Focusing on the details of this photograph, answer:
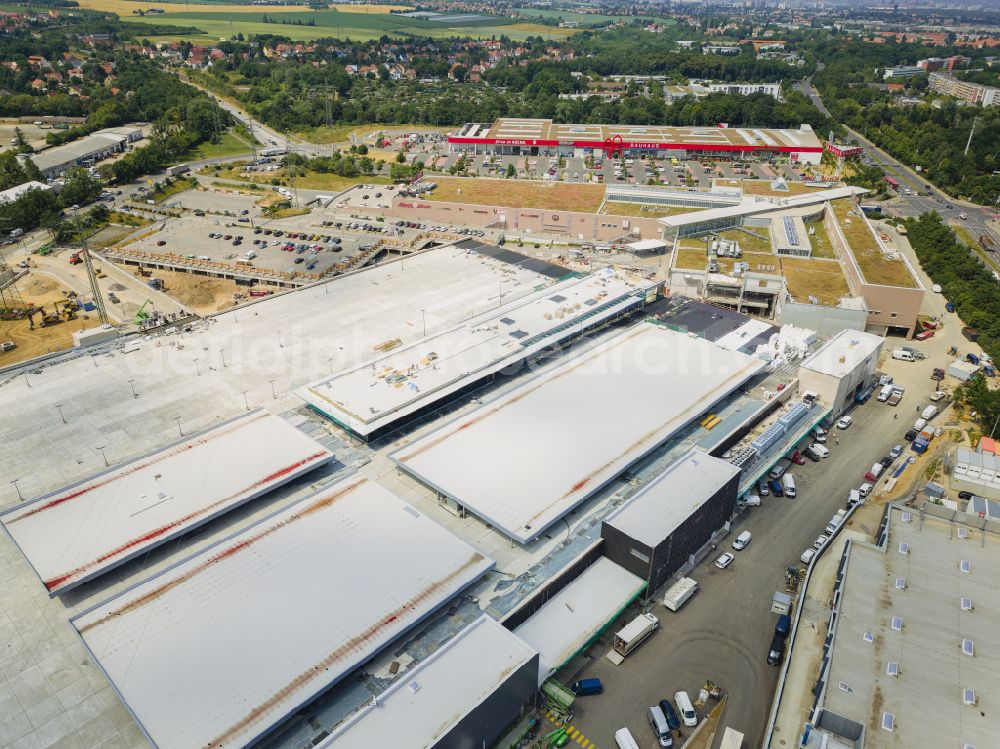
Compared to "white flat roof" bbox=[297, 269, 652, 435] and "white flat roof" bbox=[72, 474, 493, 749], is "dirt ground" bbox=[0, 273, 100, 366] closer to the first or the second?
"white flat roof" bbox=[297, 269, 652, 435]

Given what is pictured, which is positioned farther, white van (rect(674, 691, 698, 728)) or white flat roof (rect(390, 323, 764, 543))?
white flat roof (rect(390, 323, 764, 543))

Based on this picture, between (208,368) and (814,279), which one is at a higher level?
(814,279)

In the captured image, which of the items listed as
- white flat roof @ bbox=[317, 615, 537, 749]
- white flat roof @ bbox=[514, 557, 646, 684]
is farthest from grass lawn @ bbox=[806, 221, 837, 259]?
white flat roof @ bbox=[317, 615, 537, 749]

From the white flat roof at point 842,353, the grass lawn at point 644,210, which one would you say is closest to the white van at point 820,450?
the white flat roof at point 842,353

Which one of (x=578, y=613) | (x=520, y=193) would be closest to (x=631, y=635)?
(x=578, y=613)

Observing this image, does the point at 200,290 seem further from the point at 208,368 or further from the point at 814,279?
the point at 814,279

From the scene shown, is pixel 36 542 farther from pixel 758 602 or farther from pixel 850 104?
pixel 850 104

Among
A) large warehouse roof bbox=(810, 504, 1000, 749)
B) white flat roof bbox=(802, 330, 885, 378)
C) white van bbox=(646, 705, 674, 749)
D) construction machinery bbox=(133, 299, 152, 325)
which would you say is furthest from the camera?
construction machinery bbox=(133, 299, 152, 325)
